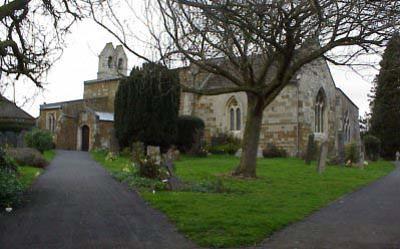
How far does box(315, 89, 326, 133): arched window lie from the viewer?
4025cm

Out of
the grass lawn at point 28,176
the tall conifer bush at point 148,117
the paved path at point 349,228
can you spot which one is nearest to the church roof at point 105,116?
the tall conifer bush at point 148,117

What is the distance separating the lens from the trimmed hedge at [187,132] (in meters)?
35.4

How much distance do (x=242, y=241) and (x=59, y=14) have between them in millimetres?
9452

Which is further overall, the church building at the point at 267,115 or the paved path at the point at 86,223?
the church building at the point at 267,115

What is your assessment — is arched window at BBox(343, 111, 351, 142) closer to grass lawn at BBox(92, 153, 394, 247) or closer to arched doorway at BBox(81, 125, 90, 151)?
arched doorway at BBox(81, 125, 90, 151)

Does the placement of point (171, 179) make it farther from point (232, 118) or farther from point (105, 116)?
point (105, 116)

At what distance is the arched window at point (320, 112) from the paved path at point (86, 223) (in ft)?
92.8

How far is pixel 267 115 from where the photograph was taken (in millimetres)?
38031

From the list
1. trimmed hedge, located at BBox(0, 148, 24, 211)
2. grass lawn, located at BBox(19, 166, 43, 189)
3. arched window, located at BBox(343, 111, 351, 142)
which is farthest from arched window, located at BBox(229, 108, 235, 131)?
trimmed hedge, located at BBox(0, 148, 24, 211)

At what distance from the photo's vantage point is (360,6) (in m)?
10.1

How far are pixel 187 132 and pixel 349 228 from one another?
2669 centimetres

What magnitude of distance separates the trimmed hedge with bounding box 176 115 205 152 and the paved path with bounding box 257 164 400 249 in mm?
21908

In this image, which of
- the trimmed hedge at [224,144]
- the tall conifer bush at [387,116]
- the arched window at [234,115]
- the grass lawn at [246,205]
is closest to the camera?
the grass lawn at [246,205]

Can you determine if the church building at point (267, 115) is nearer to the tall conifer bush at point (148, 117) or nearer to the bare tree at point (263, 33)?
the tall conifer bush at point (148, 117)
